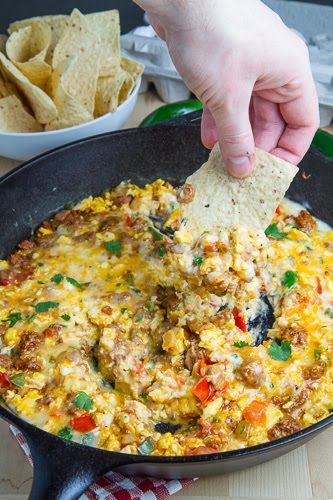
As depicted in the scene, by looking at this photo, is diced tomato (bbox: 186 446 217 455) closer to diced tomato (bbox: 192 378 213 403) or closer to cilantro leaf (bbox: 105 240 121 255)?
diced tomato (bbox: 192 378 213 403)

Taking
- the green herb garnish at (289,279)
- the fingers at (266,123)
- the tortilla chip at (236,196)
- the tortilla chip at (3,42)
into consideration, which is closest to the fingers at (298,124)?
the fingers at (266,123)

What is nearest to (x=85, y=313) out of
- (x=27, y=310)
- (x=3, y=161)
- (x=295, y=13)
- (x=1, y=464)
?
(x=27, y=310)

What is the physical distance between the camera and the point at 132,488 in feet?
7.61

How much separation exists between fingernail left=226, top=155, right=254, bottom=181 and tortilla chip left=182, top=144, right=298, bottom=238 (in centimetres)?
6

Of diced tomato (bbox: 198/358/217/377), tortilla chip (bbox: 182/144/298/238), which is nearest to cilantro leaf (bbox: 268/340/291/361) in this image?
diced tomato (bbox: 198/358/217/377)

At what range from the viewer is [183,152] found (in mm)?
3438

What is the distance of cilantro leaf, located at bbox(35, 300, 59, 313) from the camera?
8.78 feet

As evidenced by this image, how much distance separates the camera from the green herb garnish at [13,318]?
8.73ft

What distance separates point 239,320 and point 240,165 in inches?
25.6

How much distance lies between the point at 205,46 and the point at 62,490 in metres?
1.38

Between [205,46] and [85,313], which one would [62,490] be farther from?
[205,46]

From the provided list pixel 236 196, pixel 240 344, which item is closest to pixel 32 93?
pixel 236 196

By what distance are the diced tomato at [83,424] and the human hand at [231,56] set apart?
1.06m

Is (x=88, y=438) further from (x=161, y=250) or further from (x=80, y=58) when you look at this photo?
(x=80, y=58)
